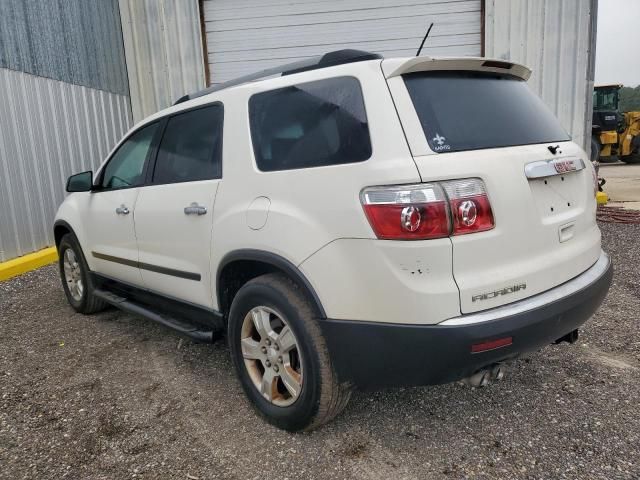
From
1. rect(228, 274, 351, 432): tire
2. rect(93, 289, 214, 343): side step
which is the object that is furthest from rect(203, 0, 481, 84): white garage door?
rect(228, 274, 351, 432): tire

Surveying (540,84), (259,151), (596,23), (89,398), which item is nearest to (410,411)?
(259,151)

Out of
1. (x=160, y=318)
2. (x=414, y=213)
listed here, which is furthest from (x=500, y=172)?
(x=160, y=318)

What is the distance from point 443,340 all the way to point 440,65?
1227mm

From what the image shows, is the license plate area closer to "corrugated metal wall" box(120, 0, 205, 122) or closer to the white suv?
the white suv

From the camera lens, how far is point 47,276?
6.14m

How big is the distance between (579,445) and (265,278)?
1690mm

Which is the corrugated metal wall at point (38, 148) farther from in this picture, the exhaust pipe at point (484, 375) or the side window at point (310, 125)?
the exhaust pipe at point (484, 375)

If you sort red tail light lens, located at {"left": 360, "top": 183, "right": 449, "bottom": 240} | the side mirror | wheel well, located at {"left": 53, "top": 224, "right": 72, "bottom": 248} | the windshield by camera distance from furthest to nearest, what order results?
the windshield → wheel well, located at {"left": 53, "top": 224, "right": 72, "bottom": 248} → the side mirror → red tail light lens, located at {"left": 360, "top": 183, "right": 449, "bottom": 240}

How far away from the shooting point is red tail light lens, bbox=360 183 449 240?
6.42ft

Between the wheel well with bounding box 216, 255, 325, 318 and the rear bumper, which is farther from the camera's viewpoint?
the wheel well with bounding box 216, 255, 325, 318

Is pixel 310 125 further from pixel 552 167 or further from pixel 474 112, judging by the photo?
pixel 552 167

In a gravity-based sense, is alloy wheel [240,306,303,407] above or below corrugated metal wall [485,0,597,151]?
below

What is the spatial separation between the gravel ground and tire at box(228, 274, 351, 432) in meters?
0.16

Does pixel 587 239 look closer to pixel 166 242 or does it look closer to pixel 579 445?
pixel 579 445
